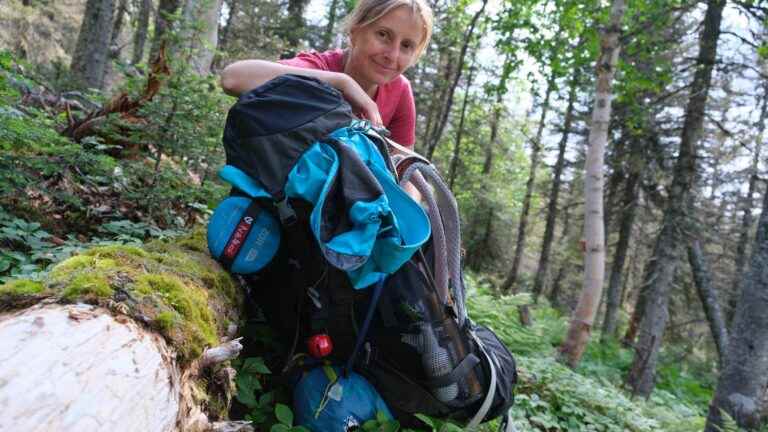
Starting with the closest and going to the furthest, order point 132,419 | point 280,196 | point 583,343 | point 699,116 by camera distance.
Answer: point 132,419, point 280,196, point 583,343, point 699,116

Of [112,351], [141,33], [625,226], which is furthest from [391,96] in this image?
[625,226]

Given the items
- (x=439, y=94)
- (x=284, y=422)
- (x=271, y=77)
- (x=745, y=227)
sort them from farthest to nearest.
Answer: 1. (x=439, y=94)
2. (x=745, y=227)
3. (x=271, y=77)
4. (x=284, y=422)

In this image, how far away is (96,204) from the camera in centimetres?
379

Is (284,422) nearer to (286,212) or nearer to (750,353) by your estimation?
(286,212)

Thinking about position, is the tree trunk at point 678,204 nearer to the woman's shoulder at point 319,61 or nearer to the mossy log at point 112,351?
the woman's shoulder at point 319,61

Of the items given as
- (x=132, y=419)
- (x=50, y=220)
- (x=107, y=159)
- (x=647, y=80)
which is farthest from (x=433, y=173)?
(x=647, y=80)

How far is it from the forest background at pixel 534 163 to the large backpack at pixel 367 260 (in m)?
0.30

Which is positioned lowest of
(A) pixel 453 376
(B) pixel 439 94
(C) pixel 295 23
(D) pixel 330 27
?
(A) pixel 453 376

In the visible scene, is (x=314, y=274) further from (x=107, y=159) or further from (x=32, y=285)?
(x=107, y=159)

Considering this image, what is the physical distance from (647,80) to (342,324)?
24.5 feet

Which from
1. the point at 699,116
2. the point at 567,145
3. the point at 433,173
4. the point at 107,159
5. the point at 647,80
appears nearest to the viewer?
the point at 433,173

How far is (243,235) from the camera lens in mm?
2131

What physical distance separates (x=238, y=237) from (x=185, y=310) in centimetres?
51

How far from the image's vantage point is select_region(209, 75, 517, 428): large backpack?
193cm
